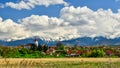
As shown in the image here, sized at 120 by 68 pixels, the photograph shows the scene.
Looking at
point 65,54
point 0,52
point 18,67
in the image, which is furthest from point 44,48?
point 18,67

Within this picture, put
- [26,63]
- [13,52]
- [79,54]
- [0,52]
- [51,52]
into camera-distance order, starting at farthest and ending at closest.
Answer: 1. [51,52]
2. [79,54]
3. [13,52]
4. [0,52]
5. [26,63]

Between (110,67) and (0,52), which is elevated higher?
(0,52)

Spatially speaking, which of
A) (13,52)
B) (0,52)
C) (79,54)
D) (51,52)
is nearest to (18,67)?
(0,52)

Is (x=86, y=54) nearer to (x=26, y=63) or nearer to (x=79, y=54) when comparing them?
(x=79, y=54)

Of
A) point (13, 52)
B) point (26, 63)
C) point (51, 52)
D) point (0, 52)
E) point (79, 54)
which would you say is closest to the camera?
point (26, 63)

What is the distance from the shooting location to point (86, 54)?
125 meters

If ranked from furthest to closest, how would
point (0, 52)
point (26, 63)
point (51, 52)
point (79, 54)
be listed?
point (51, 52) → point (79, 54) → point (0, 52) → point (26, 63)

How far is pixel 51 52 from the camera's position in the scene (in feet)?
453

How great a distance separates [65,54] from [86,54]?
10541 millimetres

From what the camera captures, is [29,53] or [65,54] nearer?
[29,53]

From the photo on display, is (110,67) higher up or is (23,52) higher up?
(23,52)

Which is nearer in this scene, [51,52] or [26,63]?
[26,63]

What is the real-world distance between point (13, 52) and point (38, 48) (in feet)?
73.2

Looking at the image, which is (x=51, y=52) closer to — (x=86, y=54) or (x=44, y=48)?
(x=44, y=48)
